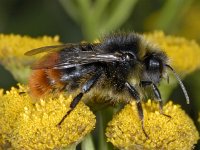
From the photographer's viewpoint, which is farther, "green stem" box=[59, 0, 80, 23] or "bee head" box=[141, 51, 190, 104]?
"green stem" box=[59, 0, 80, 23]

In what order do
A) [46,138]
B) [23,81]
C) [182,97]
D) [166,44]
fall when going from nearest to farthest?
1. [46,138]
2. [23,81]
3. [166,44]
4. [182,97]

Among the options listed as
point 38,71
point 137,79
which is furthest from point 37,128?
point 137,79

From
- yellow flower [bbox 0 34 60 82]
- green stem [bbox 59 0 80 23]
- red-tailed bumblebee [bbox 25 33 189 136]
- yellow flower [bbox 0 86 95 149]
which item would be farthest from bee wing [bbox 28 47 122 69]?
green stem [bbox 59 0 80 23]

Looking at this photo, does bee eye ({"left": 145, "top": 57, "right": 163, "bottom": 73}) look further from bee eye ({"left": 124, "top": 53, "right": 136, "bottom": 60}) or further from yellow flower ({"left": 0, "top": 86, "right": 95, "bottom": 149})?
yellow flower ({"left": 0, "top": 86, "right": 95, "bottom": 149})

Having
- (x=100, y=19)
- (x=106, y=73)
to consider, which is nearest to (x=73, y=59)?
(x=106, y=73)

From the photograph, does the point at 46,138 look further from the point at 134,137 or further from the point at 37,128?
the point at 134,137

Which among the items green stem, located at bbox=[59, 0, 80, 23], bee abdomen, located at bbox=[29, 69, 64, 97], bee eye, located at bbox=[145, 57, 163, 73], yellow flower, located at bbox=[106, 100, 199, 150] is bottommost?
yellow flower, located at bbox=[106, 100, 199, 150]
